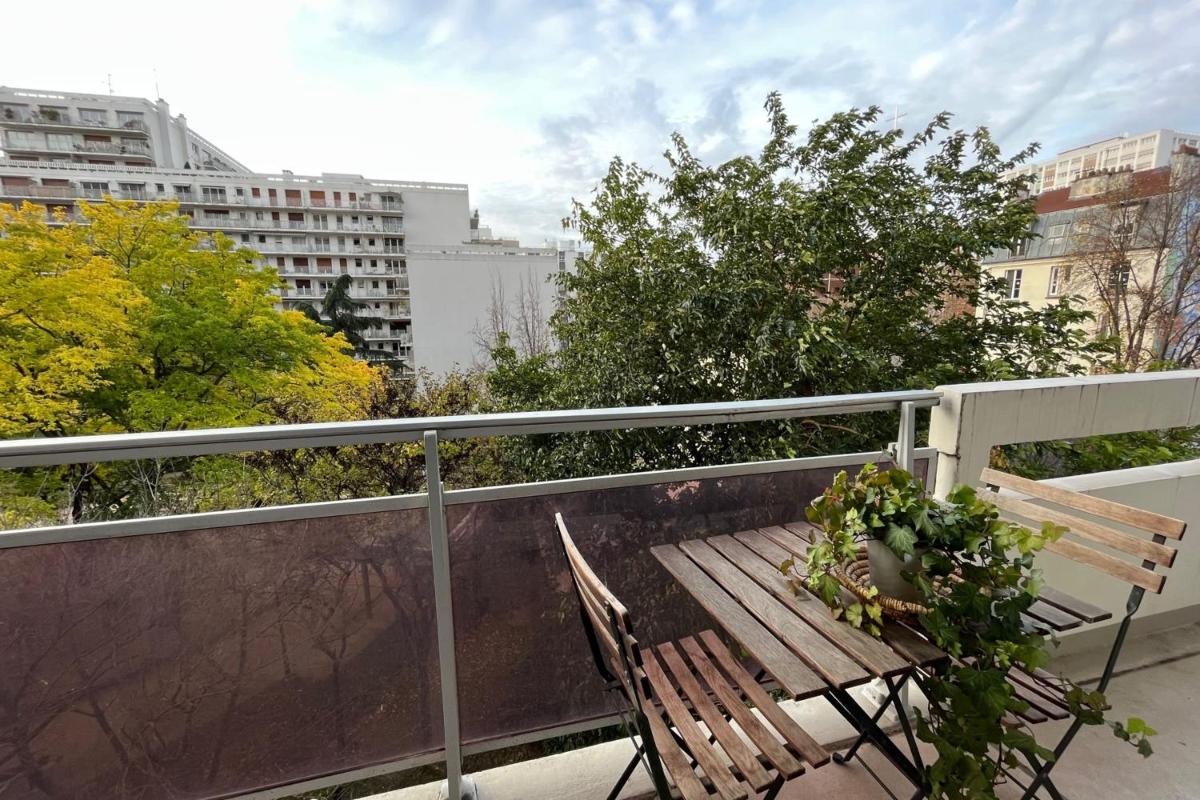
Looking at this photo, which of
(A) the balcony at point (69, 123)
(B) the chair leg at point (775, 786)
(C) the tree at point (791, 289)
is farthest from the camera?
(A) the balcony at point (69, 123)

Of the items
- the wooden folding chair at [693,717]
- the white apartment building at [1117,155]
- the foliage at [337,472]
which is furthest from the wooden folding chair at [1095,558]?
the white apartment building at [1117,155]

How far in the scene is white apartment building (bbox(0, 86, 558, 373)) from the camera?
1802 inches

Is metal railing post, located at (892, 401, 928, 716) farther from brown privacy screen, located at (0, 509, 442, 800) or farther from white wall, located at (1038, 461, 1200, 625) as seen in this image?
brown privacy screen, located at (0, 509, 442, 800)

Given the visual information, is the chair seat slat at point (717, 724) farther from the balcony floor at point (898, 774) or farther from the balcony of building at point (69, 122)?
the balcony of building at point (69, 122)

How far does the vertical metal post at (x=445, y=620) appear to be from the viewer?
142 cm

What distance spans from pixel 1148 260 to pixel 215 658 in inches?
955

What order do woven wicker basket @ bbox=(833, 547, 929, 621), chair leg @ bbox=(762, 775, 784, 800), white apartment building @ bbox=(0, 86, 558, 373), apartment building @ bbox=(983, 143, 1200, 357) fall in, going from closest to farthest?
chair leg @ bbox=(762, 775, 784, 800) → woven wicker basket @ bbox=(833, 547, 929, 621) → apartment building @ bbox=(983, 143, 1200, 357) → white apartment building @ bbox=(0, 86, 558, 373)

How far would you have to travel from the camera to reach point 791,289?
5.72 metres

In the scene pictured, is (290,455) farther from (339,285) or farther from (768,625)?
(339,285)

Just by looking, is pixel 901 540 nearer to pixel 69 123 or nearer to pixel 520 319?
pixel 520 319

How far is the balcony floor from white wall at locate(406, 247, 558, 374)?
35470 mm

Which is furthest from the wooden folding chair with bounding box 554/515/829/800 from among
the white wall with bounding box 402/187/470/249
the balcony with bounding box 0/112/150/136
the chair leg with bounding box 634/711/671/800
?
the balcony with bounding box 0/112/150/136

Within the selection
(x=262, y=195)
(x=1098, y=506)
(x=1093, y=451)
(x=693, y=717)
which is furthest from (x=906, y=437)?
(x=262, y=195)

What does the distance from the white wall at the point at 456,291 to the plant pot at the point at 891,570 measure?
118 feet
